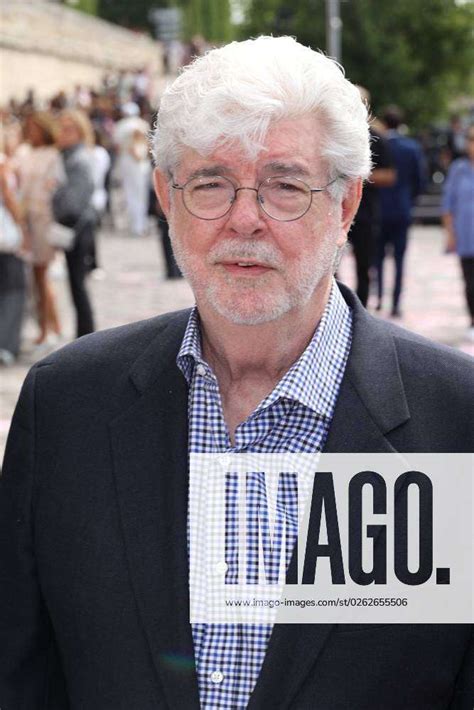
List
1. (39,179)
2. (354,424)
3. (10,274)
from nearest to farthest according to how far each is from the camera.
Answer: (354,424)
(39,179)
(10,274)

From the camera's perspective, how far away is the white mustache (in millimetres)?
2209

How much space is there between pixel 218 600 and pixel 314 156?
0.75 meters

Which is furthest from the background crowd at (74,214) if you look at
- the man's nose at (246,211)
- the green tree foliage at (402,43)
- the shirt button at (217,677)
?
the green tree foliage at (402,43)

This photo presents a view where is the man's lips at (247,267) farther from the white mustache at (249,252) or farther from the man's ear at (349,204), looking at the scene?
the man's ear at (349,204)

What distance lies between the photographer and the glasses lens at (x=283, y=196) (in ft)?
7.19

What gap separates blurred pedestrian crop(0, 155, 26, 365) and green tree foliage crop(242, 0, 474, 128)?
26072 mm

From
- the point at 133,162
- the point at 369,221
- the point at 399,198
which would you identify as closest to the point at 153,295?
the point at 399,198

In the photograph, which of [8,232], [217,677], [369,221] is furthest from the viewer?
[369,221]

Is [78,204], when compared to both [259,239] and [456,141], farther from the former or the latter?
[456,141]

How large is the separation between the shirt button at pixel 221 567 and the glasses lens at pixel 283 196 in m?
0.59

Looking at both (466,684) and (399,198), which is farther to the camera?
(399,198)

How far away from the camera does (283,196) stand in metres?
2.20

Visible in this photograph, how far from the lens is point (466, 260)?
1084 cm

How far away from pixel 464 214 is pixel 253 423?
8.76 m
